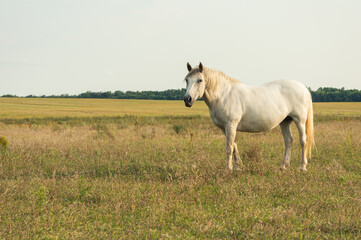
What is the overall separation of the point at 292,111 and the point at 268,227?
4.76m

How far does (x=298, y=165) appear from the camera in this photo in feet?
27.3

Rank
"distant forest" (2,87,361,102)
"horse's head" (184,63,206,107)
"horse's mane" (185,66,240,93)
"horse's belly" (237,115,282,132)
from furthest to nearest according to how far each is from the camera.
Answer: "distant forest" (2,87,361,102) → "horse's belly" (237,115,282,132) → "horse's mane" (185,66,240,93) → "horse's head" (184,63,206,107)

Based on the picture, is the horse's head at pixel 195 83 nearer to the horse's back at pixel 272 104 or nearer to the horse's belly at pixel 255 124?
the horse's back at pixel 272 104

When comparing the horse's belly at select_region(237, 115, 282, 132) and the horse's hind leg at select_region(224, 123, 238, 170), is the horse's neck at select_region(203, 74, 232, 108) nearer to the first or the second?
the horse's hind leg at select_region(224, 123, 238, 170)

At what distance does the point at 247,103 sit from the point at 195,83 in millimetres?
1465

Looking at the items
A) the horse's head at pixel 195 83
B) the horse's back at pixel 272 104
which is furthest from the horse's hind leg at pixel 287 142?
the horse's head at pixel 195 83

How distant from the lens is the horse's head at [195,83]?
22.5ft

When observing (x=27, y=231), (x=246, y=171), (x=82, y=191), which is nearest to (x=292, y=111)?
(x=246, y=171)

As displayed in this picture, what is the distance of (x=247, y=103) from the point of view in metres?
7.56

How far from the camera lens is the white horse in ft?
23.6

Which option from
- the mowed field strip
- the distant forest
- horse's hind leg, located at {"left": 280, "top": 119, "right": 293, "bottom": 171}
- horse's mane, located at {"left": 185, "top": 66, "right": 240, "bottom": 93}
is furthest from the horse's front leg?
the distant forest

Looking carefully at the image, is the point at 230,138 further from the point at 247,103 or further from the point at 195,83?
the point at 195,83

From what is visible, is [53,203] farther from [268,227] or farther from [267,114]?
[267,114]

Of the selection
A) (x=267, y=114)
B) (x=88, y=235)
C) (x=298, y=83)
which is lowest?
(x=88, y=235)
